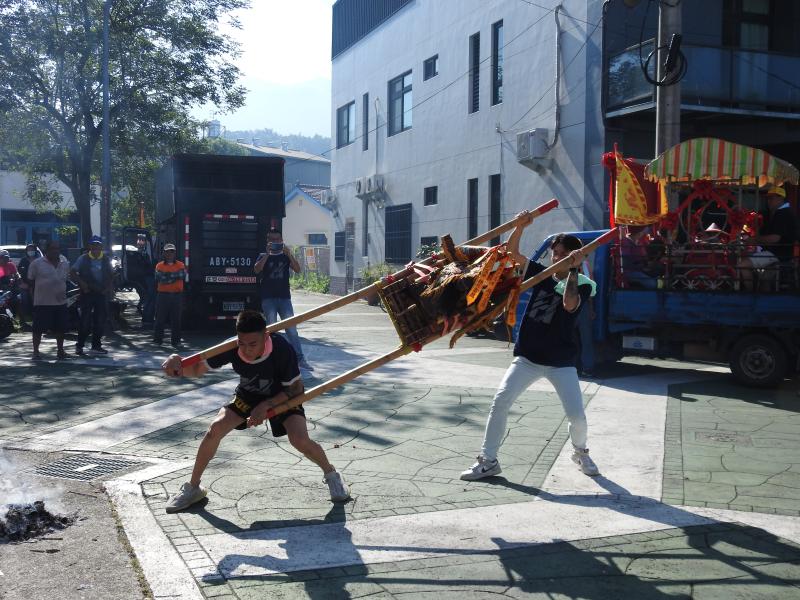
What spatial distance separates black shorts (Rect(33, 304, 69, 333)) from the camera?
1209cm

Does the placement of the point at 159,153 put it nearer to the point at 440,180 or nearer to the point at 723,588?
the point at 440,180

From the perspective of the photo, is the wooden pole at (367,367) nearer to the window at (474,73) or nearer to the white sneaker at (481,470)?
the white sneaker at (481,470)

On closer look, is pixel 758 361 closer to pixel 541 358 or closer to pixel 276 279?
pixel 541 358

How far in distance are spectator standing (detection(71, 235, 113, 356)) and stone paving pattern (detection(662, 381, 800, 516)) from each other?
8400 mm

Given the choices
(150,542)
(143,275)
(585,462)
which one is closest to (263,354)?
(150,542)

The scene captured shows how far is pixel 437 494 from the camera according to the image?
5664 mm

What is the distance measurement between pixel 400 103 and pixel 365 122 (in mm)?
2994

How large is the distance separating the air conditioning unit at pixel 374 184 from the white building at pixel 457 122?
5 cm

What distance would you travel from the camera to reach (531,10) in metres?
19.1

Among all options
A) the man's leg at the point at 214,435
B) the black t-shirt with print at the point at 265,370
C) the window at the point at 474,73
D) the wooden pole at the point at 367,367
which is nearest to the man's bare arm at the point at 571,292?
the wooden pole at the point at 367,367

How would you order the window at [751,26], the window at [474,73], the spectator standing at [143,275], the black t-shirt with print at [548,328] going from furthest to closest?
the window at [474,73], the spectator standing at [143,275], the window at [751,26], the black t-shirt with print at [548,328]

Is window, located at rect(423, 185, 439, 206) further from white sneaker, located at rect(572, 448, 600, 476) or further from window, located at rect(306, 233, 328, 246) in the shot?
window, located at rect(306, 233, 328, 246)

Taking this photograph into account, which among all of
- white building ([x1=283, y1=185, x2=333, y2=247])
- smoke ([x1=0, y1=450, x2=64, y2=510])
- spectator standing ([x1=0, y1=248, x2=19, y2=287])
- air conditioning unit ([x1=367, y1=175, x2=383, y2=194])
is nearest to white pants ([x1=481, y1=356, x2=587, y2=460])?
smoke ([x1=0, y1=450, x2=64, y2=510])

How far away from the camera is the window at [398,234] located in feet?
87.1
